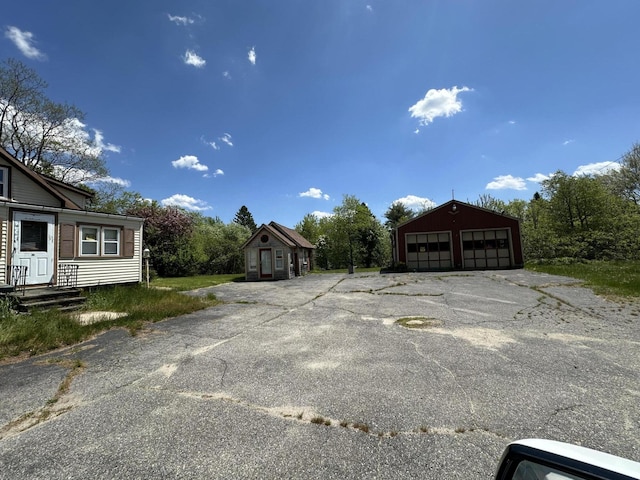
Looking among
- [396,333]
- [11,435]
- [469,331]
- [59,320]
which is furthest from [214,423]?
[59,320]

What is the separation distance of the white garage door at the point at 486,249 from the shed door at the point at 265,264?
15.6 m

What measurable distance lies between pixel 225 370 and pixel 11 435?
240 cm

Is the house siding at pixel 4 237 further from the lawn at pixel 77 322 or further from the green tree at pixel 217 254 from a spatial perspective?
the green tree at pixel 217 254

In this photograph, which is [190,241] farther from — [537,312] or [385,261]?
[537,312]

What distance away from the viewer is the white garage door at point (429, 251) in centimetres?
2494

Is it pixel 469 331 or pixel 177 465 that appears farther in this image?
pixel 469 331

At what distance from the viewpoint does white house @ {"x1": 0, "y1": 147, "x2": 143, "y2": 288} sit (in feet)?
34.5

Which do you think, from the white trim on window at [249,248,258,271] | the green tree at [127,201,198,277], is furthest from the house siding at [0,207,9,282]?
the green tree at [127,201,198,277]

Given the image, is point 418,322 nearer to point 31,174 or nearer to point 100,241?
point 100,241

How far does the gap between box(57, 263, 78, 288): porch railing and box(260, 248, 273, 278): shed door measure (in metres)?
12.5

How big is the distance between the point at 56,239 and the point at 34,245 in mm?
649

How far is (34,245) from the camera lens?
11.1 meters

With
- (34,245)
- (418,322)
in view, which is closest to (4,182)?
(34,245)

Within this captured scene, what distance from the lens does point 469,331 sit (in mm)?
6723
